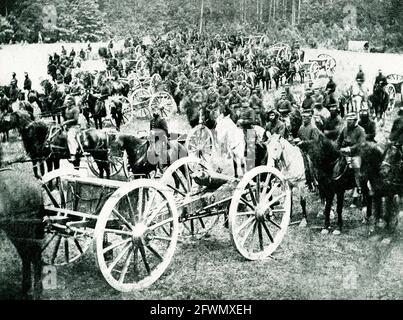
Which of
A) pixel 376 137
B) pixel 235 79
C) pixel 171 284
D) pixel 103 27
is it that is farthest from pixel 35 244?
pixel 235 79

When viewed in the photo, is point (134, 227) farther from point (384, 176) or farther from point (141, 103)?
point (141, 103)

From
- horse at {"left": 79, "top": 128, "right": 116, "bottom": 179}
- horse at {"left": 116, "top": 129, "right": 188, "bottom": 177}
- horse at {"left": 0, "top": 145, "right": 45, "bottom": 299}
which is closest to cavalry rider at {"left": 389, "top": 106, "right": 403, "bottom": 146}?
horse at {"left": 116, "top": 129, "right": 188, "bottom": 177}

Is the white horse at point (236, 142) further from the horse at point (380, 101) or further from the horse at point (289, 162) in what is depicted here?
the horse at point (380, 101)

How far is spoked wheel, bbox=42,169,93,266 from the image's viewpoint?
5629 mm

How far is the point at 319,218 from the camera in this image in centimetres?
747

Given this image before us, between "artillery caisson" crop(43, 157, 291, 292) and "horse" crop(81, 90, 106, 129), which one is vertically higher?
"horse" crop(81, 90, 106, 129)

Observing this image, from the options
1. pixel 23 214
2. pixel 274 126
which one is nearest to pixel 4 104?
pixel 23 214

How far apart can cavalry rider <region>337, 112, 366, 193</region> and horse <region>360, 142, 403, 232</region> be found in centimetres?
10

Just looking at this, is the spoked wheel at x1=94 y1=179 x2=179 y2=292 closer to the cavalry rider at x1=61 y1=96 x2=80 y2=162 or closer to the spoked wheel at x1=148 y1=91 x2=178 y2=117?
Result: the cavalry rider at x1=61 y1=96 x2=80 y2=162

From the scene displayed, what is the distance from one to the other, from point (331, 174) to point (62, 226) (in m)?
3.90

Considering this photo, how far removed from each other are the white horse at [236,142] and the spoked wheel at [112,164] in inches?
71.9

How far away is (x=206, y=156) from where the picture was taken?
792cm
